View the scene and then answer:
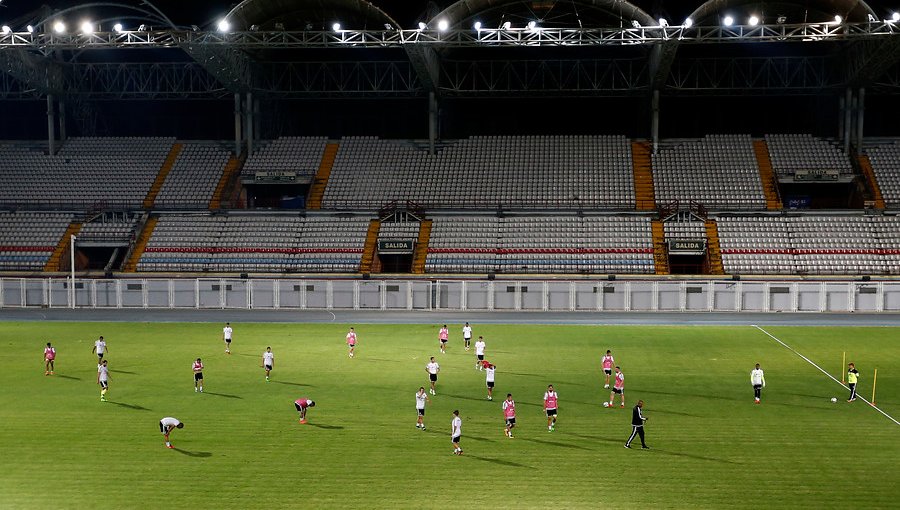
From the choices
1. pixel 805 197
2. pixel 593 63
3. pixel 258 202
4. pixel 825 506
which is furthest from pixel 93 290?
pixel 805 197

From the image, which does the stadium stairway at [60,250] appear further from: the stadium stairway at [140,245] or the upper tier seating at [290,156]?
the upper tier seating at [290,156]

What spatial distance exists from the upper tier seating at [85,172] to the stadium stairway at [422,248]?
21.5 meters

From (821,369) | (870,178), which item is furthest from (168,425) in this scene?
(870,178)

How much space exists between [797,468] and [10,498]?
17432 mm

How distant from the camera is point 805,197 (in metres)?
59.1

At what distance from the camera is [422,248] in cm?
5350

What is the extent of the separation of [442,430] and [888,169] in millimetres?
48796

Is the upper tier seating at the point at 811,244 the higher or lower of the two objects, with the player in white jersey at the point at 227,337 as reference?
higher

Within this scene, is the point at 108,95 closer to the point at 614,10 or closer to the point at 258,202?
the point at 258,202

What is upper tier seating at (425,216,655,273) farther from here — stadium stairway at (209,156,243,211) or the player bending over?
the player bending over

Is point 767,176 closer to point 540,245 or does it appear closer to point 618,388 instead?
point 540,245

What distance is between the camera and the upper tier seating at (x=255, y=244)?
52375mm

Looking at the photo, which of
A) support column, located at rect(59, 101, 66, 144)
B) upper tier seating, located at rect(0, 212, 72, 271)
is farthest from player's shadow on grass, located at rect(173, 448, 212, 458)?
support column, located at rect(59, 101, 66, 144)

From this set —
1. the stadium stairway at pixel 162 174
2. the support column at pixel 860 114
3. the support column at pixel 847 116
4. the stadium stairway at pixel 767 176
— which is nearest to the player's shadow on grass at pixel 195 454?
the stadium stairway at pixel 162 174
